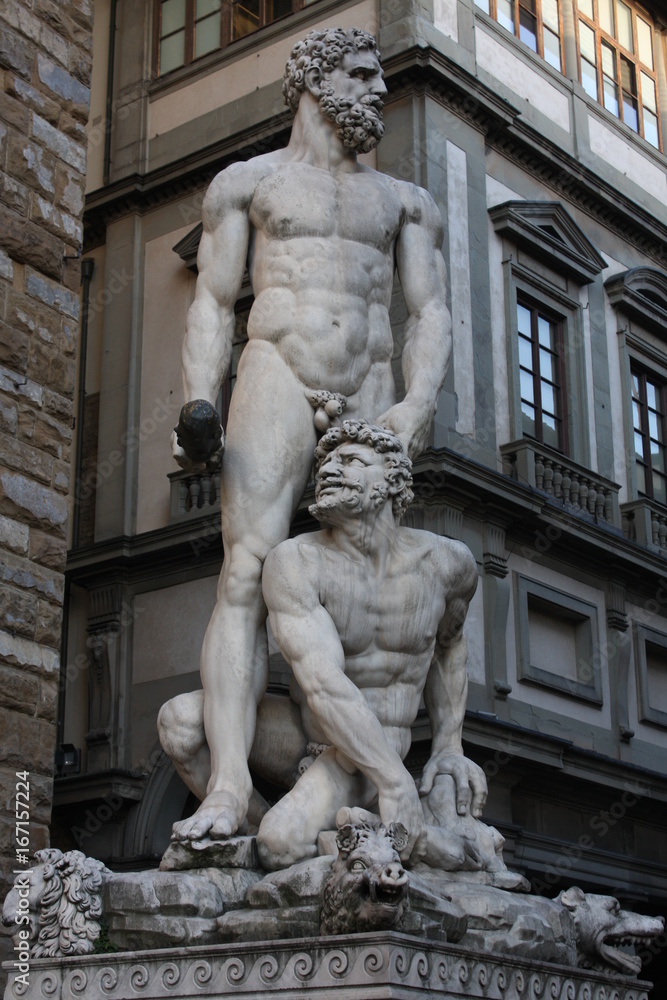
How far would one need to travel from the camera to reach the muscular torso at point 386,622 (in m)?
5.15

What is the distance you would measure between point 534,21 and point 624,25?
7.79ft

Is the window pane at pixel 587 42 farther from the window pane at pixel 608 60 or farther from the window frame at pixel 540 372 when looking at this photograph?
the window frame at pixel 540 372

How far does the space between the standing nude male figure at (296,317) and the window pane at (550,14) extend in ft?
50.3

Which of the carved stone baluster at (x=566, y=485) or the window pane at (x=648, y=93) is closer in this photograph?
the carved stone baluster at (x=566, y=485)

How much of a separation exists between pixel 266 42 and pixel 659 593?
27.3 ft

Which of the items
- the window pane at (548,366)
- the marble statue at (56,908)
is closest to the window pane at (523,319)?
the window pane at (548,366)

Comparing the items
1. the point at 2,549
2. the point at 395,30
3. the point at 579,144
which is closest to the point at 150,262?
the point at 395,30

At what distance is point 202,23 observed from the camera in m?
20.9

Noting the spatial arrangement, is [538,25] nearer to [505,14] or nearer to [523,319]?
[505,14]

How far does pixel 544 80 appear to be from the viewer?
1997cm

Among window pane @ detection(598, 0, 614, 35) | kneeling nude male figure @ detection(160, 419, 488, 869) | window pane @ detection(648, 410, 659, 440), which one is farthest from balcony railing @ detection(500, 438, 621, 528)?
kneeling nude male figure @ detection(160, 419, 488, 869)

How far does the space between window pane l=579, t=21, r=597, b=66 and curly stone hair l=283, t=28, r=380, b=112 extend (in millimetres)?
16000

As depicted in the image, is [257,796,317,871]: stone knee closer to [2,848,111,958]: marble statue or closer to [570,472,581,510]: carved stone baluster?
[2,848,111,958]: marble statue

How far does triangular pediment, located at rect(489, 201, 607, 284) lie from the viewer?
1841cm
